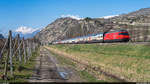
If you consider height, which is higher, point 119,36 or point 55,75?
point 119,36

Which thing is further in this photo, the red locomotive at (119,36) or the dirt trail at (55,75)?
the red locomotive at (119,36)

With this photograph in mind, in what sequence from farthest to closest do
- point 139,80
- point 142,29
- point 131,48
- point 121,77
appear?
point 142,29 → point 131,48 → point 121,77 → point 139,80

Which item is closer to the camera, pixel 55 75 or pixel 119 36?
pixel 55 75

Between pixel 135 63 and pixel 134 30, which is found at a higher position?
pixel 134 30

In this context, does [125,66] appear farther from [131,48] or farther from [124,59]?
[131,48]

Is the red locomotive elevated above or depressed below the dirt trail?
above

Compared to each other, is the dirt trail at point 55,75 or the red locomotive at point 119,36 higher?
the red locomotive at point 119,36

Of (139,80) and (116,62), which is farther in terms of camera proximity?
(116,62)

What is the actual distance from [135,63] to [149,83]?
9.40 meters

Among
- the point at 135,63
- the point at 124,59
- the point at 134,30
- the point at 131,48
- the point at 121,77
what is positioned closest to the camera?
the point at 121,77

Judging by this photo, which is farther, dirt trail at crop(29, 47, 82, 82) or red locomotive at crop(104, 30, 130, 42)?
red locomotive at crop(104, 30, 130, 42)

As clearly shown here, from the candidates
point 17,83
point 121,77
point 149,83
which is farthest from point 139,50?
point 17,83

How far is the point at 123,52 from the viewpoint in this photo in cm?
3884

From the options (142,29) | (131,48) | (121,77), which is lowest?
(121,77)
